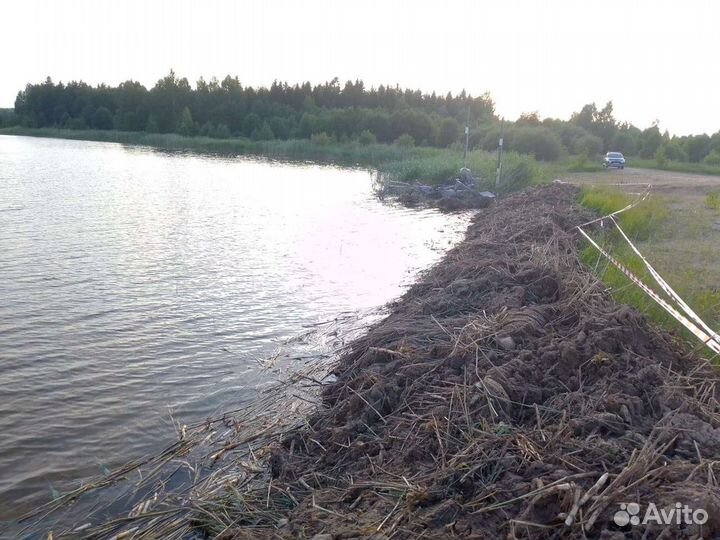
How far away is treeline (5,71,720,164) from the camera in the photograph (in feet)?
233

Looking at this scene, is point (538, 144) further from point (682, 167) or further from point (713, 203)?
point (713, 203)

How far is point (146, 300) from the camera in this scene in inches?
417

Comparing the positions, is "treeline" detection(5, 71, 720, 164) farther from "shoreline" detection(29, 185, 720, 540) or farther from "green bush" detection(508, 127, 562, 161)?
"shoreline" detection(29, 185, 720, 540)

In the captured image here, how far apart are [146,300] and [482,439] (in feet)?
24.8

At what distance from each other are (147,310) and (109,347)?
1.68 meters

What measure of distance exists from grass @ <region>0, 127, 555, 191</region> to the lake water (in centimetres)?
805

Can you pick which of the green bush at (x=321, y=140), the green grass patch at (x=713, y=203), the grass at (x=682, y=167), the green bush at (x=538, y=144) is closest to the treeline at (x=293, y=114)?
the green bush at (x=321, y=140)

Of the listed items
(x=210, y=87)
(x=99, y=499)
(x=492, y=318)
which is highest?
(x=210, y=87)

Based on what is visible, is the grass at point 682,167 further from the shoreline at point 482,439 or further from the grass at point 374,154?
the shoreline at point 482,439

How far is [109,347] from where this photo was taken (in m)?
8.41

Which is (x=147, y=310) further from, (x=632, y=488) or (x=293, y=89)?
(x=293, y=89)

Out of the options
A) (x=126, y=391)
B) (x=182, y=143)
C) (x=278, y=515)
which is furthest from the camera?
(x=182, y=143)

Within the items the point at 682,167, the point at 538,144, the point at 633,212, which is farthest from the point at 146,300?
the point at 538,144

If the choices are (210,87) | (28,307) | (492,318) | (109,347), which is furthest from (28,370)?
(210,87)
